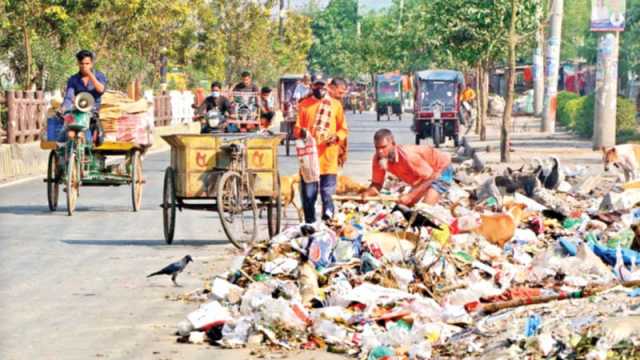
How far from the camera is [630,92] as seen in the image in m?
77.1

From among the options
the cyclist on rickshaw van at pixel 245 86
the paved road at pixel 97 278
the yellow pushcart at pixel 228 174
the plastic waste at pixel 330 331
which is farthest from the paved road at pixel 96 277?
the cyclist on rickshaw van at pixel 245 86

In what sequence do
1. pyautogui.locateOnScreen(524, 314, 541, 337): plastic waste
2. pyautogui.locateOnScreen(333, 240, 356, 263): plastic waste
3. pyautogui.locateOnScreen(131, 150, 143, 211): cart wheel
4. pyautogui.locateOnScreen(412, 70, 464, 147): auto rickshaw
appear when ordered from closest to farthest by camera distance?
pyautogui.locateOnScreen(524, 314, 541, 337): plastic waste < pyautogui.locateOnScreen(333, 240, 356, 263): plastic waste < pyautogui.locateOnScreen(131, 150, 143, 211): cart wheel < pyautogui.locateOnScreen(412, 70, 464, 147): auto rickshaw

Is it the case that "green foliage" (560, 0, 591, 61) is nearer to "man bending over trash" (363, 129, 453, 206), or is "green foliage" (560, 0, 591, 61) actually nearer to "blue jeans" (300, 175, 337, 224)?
"blue jeans" (300, 175, 337, 224)

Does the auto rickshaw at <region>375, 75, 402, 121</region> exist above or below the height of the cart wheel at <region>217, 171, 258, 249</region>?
below

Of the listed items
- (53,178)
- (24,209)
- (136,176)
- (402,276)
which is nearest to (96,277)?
(402,276)

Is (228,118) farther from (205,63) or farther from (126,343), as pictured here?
(205,63)

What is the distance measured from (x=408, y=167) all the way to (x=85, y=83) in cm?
685

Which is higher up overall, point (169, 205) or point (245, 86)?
point (245, 86)

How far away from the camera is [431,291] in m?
11.5

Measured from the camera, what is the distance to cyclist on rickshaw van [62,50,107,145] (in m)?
19.6

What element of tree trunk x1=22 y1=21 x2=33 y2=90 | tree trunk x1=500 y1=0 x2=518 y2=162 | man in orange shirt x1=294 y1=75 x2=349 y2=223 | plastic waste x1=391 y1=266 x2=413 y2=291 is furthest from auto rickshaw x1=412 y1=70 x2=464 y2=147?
plastic waste x1=391 y1=266 x2=413 y2=291

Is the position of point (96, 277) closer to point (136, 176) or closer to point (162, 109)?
point (136, 176)

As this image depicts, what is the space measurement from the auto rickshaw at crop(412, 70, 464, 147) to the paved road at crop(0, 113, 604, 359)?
2173 cm

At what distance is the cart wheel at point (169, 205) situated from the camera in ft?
52.5
